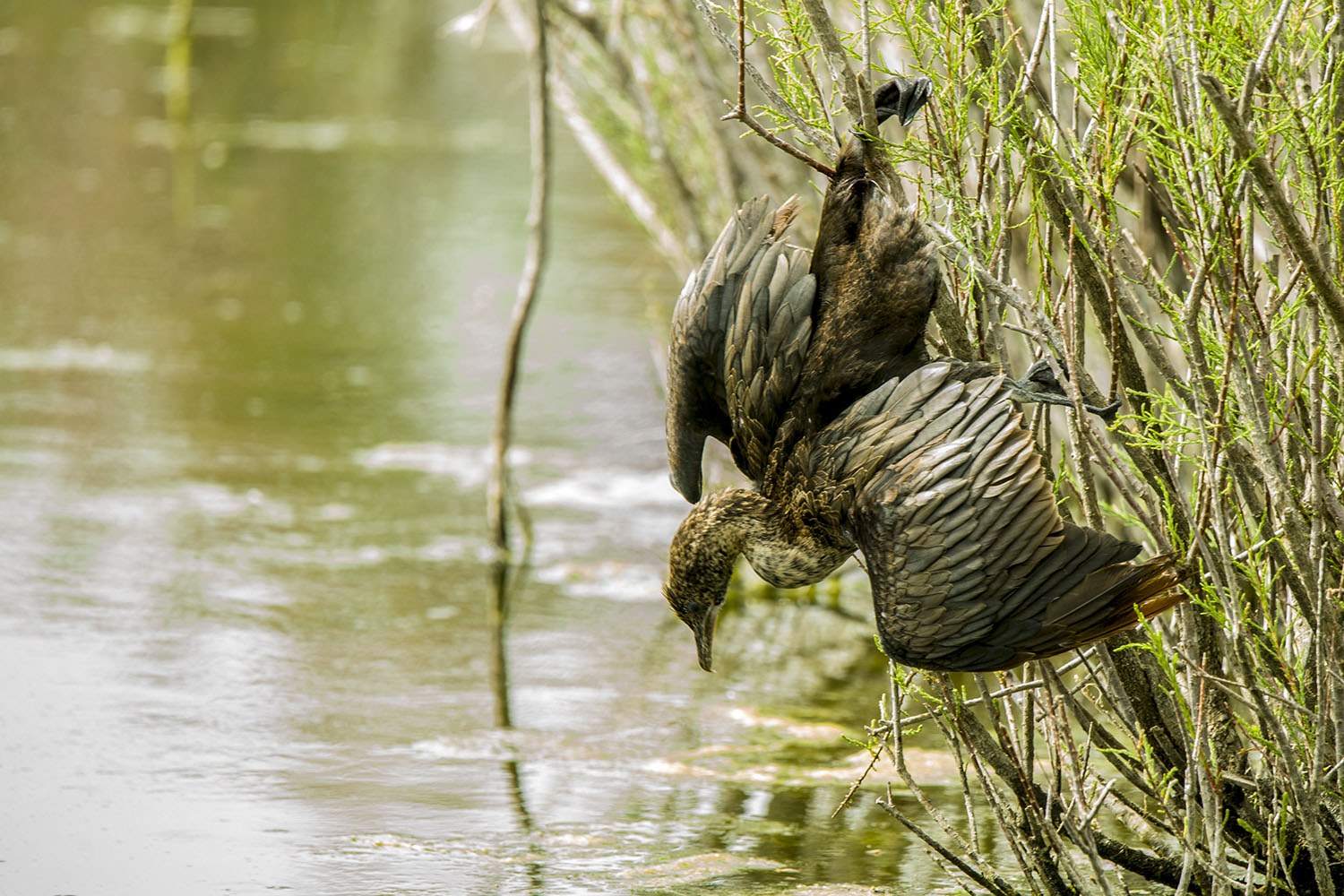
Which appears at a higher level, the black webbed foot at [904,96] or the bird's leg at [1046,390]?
the black webbed foot at [904,96]

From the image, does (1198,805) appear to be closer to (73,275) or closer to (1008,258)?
(1008,258)

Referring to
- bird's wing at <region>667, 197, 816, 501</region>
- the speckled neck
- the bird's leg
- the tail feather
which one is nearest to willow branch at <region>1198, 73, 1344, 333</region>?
the bird's leg

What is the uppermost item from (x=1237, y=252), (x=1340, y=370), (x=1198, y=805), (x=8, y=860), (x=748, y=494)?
(x=1237, y=252)

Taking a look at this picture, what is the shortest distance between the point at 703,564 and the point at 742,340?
607 mm

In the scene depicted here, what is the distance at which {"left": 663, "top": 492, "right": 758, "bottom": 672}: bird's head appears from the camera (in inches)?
144

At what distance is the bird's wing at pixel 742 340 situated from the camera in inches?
133

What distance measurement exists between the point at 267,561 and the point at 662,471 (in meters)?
2.08

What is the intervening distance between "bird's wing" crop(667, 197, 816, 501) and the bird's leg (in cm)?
48

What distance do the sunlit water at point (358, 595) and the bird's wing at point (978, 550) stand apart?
121 centimetres

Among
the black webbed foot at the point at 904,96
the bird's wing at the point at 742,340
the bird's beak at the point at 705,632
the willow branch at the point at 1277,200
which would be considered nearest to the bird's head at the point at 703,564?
the bird's beak at the point at 705,632

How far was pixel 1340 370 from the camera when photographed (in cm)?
319

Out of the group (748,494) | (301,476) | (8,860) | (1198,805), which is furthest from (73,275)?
(1198,805)

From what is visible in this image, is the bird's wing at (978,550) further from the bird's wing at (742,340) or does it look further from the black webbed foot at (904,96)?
the black webbed foot at (904,96)

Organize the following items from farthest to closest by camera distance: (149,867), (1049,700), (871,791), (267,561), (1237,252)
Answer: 1. (267,561)
2. (871,791)
3. (149,867)
4. (1049,700)
5. (1237,252)
